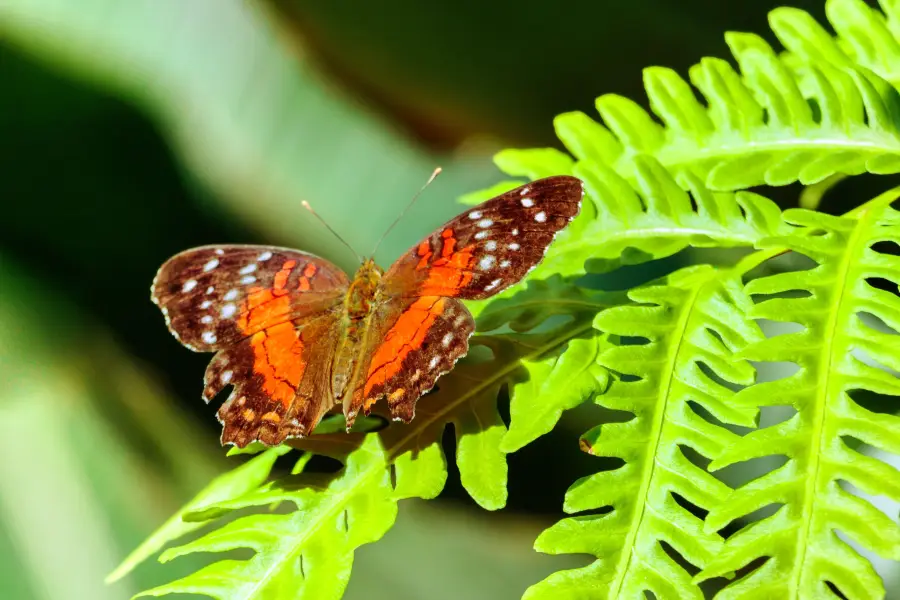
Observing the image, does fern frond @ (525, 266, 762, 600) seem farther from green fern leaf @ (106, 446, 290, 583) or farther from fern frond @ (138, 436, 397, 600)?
green fern leaf @ (106, 446, 290, 583)

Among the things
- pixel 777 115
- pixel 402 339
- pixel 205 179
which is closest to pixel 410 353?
pixel 402 339

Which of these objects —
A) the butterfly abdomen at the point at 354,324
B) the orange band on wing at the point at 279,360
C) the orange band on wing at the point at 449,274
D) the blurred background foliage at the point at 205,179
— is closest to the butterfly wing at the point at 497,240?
the orange band on wing at the point at 449,274

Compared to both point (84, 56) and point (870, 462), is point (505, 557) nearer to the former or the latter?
point (870, 462)

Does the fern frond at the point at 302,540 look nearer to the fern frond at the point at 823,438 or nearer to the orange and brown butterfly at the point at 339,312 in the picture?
the orange and brown butterfly at the point at 339,312

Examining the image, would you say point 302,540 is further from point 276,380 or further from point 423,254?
point 423,254

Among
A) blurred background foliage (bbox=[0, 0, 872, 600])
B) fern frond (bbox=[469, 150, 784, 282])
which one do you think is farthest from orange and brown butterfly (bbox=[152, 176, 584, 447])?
blurred background foliage (bbox=[0, 0, 872, 600])

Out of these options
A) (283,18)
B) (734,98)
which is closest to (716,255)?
(734,98)
